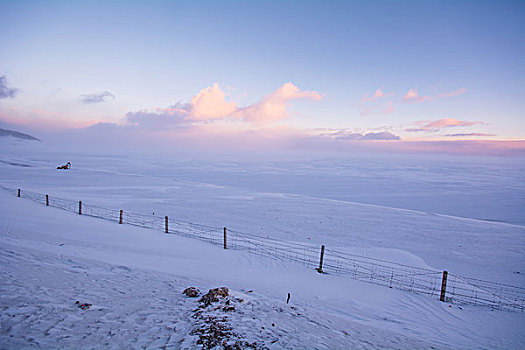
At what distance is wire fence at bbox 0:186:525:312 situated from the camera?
323 inches

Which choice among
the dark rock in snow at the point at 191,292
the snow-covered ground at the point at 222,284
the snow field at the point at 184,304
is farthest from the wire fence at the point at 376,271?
the dark rock in snow at the point at 191,292

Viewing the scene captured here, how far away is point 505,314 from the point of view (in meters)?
6.82

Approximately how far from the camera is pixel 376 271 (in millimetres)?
9773

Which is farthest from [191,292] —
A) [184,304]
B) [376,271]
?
[376,271]

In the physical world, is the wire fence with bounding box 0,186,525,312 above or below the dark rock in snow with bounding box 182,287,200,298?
below

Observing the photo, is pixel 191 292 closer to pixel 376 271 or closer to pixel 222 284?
pixel 222 284

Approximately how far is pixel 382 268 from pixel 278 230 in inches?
232

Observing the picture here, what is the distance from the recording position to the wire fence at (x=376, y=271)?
26.9ft

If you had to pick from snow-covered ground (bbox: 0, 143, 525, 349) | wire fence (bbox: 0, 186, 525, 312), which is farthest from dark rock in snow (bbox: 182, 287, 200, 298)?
wire fence (bbox: 0, 186, 525, 312)

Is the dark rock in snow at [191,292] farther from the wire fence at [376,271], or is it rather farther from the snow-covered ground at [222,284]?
the wire fence at [376,271]

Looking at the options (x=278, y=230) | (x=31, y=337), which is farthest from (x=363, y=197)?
(x=31, y=337)

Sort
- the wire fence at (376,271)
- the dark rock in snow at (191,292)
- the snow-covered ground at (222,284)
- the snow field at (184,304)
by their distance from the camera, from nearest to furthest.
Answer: the snow field at (184,304) < the snow-covered ground at (222,284) < the dark rock in snow at (191,292) < the wire fence at (376,271)

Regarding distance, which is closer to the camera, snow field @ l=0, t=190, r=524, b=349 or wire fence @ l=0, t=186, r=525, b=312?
snow field @ l=0, t=190, r=524, b=349

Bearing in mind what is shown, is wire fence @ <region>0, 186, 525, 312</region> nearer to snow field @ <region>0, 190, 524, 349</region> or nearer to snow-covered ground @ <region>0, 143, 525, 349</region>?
snow-covered ground @ <region>0, 143, 525, 349</region>
